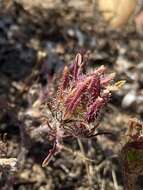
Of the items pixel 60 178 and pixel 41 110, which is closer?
pixel 41 110

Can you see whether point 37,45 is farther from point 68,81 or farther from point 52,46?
point 68,81

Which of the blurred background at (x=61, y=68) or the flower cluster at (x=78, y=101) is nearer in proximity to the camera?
the flower cluster at (x=78, y=101)

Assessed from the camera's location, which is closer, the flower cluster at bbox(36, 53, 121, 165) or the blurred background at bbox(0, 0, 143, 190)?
the flower cluster at bbox(36, 53, 121, 165)

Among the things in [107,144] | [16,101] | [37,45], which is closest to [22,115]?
[16,101]
